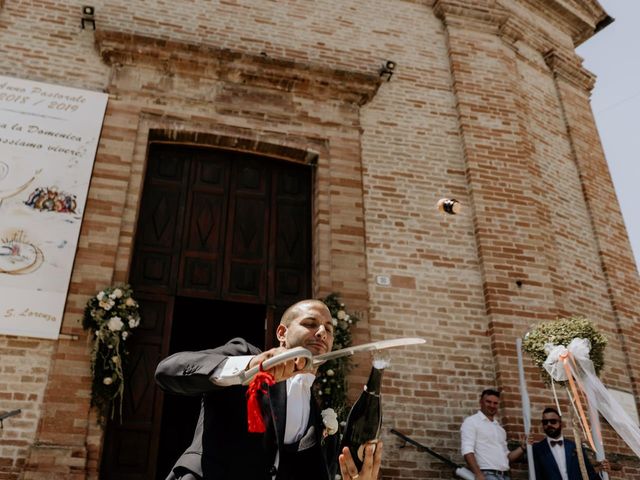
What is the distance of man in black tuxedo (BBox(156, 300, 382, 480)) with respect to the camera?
2328mm

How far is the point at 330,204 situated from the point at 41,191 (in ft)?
10.7

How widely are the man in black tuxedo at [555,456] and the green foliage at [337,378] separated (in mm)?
2007

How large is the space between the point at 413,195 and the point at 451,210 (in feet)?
1.84

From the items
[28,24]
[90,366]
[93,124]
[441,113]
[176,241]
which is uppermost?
[28,24]

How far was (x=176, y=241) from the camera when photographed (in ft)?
23.2

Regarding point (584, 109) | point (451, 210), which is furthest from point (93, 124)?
point (584, 109)

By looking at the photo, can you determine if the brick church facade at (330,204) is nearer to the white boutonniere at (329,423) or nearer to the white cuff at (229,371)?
the white boutonniere at (329,423)

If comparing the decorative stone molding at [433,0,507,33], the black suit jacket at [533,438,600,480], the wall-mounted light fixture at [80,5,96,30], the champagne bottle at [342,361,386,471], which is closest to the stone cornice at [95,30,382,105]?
the wall-mounted light fixture at [80,5,96,30]

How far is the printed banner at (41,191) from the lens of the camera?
6113 millimetres

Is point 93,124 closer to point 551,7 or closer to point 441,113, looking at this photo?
point 441,113

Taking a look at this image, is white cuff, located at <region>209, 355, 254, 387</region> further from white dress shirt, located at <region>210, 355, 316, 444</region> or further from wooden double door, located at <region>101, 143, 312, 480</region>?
wooden double door, located at <region>101, 143, 312, 480</region>

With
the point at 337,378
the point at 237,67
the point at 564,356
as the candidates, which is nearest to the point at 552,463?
the point at 564,356

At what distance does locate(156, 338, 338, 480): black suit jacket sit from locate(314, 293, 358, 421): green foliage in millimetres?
3628

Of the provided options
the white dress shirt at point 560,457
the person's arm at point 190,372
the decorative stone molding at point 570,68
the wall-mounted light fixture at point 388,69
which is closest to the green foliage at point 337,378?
the white dress shirt at point 560,457
